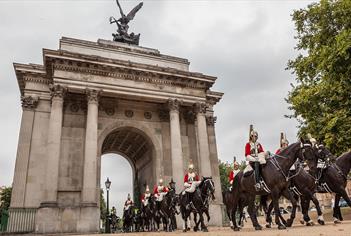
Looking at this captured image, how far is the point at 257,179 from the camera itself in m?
11.4

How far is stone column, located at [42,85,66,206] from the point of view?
823 inches

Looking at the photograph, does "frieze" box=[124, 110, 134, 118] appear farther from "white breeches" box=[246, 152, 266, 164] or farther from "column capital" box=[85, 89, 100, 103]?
"white breeches" box=[246, 152, 266, 164]

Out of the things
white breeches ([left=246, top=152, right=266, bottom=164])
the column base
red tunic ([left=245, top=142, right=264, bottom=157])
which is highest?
red tunic ([left=245, top=142, right=264, bottom=157])

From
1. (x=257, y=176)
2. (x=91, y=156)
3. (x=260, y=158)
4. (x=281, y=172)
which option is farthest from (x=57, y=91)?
(x=281, y=172)

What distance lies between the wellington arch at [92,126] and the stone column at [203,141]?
0.29ft

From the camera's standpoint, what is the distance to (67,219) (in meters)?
20.5

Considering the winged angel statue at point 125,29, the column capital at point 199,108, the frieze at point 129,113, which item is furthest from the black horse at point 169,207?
the winged angel statue at point 125,29

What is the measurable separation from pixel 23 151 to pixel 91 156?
5.89 meters

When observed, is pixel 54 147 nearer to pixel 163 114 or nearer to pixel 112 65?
pixel 112 65

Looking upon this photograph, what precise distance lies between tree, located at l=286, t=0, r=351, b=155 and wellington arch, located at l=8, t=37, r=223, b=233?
28.6 ft

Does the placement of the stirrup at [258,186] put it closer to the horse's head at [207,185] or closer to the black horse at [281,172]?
the black horse at [281,172]

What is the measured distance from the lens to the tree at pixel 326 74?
767 inches

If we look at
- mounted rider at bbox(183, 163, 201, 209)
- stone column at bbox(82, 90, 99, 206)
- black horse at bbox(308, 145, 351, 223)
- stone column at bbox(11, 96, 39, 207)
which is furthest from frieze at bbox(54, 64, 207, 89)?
black horse at bbox(308, 145, 351, 223)

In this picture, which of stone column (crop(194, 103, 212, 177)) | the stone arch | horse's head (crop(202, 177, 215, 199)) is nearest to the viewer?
horse's head (crop(202, 177, 215, 199))
